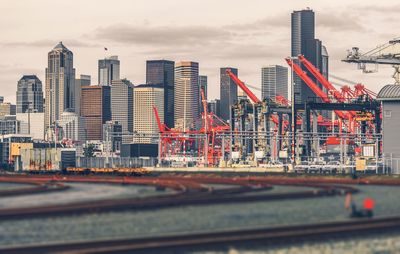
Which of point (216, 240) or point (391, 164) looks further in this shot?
point (391, 164)

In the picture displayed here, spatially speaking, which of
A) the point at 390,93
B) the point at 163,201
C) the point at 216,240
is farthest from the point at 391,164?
the point at 216,240

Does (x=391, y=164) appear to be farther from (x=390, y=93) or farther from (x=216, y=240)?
(x=216, y=240)

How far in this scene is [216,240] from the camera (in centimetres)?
4409

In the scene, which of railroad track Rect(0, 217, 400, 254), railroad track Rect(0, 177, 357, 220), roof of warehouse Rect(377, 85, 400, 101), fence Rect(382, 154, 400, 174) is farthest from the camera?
roof of warehouse Rect(377, 85, 400, 101)

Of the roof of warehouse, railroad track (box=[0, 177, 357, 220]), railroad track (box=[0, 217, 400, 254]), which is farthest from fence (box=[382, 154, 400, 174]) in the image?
railroad track (box=[0, 217, 400, 254])

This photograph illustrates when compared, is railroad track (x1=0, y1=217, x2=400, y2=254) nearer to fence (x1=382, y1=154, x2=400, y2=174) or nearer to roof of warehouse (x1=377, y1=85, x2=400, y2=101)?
fence (x1=382, y1=154, x2=400, y2=174)

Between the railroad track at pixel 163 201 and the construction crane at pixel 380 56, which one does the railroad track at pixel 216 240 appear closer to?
the railroad track at pixel 163 201

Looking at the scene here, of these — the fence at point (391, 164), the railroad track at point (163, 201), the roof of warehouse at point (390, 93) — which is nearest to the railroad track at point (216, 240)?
the railroad track at point (163, 201)

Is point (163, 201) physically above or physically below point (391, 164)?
below

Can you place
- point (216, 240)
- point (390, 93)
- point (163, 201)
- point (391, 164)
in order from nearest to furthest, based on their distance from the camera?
point (216, 240) < point (163, 201) < point (391, 164) < point (390, 93)

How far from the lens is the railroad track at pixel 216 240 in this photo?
Answer: 41.7 m

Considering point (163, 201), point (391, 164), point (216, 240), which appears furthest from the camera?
point (391, 164)

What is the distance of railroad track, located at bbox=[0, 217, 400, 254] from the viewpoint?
4172 centimetres

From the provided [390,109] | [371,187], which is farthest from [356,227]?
[390,109]
